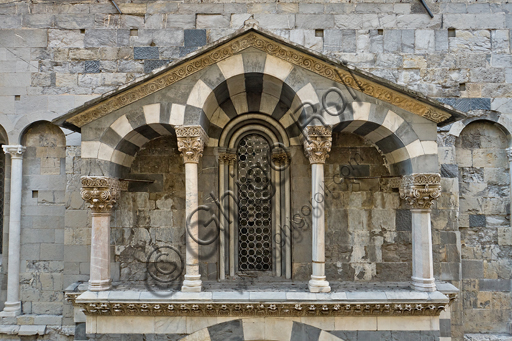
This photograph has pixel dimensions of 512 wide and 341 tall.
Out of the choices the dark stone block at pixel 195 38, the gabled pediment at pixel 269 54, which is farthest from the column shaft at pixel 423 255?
the dark stone block at pixel 195 38

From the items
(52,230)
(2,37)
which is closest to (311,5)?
(2,37)

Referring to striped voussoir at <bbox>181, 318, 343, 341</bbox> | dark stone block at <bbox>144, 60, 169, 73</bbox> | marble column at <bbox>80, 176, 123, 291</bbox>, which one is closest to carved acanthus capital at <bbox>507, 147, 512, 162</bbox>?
striped voussoir at <bbox>181, 318, 343, 341</bbox>

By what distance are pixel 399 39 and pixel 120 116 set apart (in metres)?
5.36

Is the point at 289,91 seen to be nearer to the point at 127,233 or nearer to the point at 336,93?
the point at 336,93

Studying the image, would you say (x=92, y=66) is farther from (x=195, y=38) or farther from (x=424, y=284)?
(x=424, y=284)

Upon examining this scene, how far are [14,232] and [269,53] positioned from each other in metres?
5.83

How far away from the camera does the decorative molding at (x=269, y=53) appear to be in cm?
501

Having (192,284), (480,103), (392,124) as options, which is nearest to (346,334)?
(192,284)

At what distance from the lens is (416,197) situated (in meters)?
5.07

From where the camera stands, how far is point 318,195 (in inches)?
204

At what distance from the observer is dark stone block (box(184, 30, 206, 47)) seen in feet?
21.1

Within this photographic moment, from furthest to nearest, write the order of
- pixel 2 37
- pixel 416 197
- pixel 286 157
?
pixel 2 37
pixel 286 157
pixel 416 197

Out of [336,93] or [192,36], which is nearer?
[336,93]

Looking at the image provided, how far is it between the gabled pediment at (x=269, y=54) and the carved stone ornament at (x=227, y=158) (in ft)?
5.29
